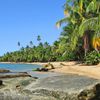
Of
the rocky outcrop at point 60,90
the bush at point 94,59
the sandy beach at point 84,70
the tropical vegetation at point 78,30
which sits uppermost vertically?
the tropical vegetation at point 78,30

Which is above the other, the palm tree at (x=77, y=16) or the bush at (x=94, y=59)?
the palm tree at (x=77, y=16)

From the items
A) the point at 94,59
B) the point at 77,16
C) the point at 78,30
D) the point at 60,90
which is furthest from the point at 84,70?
the point at 60,90

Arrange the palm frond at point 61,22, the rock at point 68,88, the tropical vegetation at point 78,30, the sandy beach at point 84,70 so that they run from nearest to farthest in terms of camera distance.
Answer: the rock at point 68,88 < the sandy beach at point 84,70 < the tropical vegetation at point 78,30 < the palm frond at point 61,22

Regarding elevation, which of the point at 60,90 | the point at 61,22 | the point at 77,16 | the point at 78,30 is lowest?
the point at 60,90

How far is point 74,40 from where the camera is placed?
38.9m

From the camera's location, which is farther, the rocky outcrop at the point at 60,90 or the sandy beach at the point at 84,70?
the sandy beach at the point at 84,70

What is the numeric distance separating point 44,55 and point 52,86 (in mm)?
65173

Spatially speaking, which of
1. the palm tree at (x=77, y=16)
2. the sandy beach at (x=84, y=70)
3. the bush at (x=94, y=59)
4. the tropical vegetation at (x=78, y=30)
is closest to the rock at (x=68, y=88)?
the sandy beach at (x=84, y=70)

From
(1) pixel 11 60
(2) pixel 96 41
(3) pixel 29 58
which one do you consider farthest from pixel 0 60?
(2) pixel 96 41

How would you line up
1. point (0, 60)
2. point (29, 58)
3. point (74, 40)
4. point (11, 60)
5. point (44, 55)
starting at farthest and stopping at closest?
point (0, 60)
point (11, 60)
point (29, 58)
point (44, 55)
point (74, 40)

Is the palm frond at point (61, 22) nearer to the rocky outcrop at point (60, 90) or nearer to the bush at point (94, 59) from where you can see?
the bush at point (94, 59)

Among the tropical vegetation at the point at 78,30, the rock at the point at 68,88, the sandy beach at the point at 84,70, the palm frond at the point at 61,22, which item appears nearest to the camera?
the rock at the point at 68,88

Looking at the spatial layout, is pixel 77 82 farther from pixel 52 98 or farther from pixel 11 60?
pixel 11 60

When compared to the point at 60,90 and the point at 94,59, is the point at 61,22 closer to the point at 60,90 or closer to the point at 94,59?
the point at 94,59
